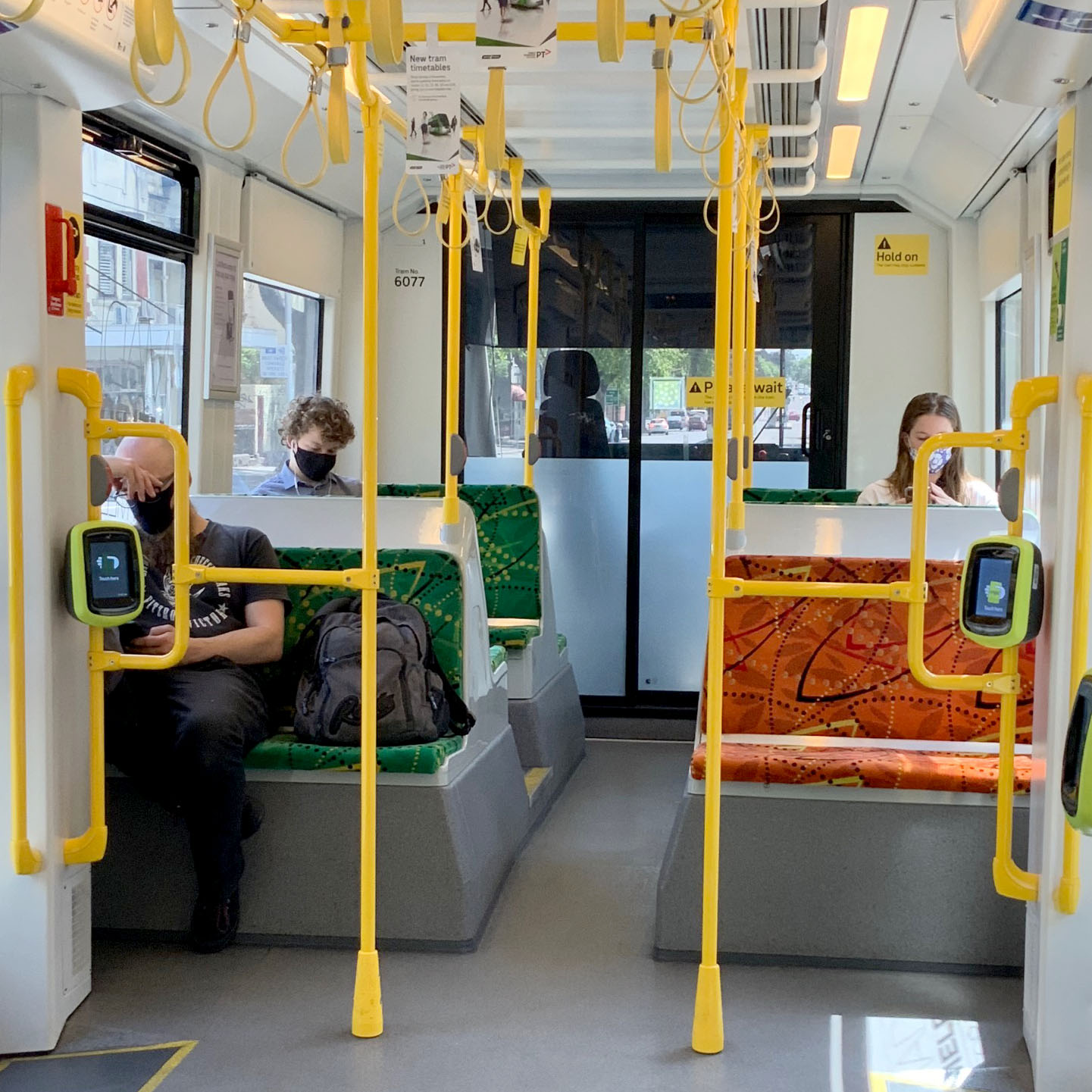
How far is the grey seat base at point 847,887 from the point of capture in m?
3.85

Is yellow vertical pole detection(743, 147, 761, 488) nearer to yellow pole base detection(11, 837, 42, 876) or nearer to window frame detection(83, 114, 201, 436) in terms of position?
window frame detection(83, 114, 201, 436)

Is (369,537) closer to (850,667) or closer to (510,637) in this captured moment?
(850,667)

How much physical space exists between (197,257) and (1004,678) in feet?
13.1

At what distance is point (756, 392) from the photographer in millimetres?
7191

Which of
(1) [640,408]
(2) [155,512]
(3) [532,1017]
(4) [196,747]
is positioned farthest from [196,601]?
(1) [640,408]

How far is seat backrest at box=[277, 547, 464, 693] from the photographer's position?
4.37 metres

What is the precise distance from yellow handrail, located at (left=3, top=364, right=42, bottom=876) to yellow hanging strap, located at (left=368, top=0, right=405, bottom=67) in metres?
1.05

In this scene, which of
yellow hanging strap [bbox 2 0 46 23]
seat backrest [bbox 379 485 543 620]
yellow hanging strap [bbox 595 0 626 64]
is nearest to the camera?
yellow hanging strap [bbox 2 0 46 23]

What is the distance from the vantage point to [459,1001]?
364 cm

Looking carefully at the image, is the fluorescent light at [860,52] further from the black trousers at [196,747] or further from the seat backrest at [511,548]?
the black trousers at [196,747]

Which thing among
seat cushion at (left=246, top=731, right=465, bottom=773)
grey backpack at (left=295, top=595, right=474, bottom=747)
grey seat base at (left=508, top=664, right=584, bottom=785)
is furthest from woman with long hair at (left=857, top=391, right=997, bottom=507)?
seat cushion at (left=246, top=731, right=465, bottom=773)

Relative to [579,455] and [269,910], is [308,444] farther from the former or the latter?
[269,910]

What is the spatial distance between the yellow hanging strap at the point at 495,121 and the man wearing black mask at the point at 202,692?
1333 millimetres

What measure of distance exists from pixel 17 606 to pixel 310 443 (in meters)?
3.01
